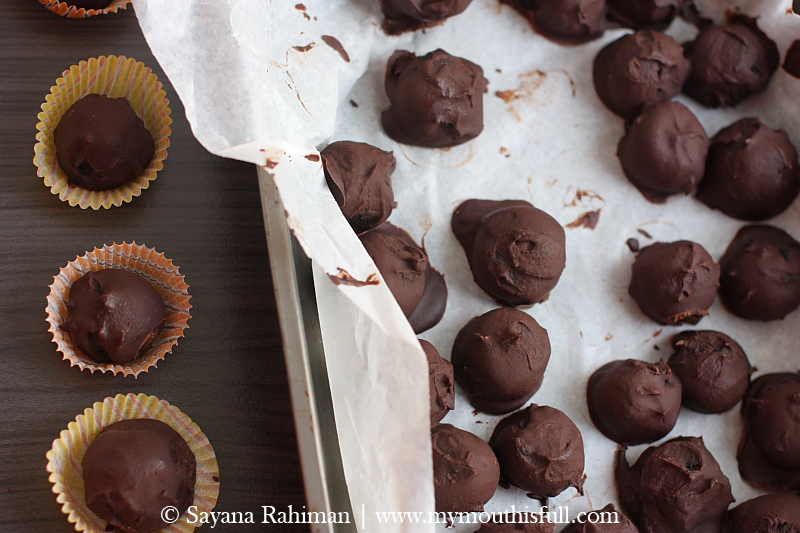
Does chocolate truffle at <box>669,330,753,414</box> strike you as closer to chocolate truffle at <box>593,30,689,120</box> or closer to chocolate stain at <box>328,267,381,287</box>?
chocolate truffle at <box>593,30,689,120</box>

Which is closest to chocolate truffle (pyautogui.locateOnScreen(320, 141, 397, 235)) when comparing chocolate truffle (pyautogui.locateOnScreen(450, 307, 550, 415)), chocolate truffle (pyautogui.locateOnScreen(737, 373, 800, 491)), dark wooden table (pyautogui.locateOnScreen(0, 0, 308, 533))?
dark wooden table (pyautogui.locateOnScreen(0, 0, 308, 533))

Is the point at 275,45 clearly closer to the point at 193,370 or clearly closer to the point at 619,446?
the point at 193,370

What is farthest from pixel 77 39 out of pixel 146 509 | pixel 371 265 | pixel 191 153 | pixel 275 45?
pixel 146 509

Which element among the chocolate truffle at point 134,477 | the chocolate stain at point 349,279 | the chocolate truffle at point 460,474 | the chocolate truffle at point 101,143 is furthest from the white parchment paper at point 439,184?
the chocolate truffle at point 134,477

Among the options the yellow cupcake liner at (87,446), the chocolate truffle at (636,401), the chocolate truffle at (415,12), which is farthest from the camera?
the chocolate truffle at (415,12)

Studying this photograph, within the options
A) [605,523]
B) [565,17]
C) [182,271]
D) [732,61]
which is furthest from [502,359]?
[732,61]

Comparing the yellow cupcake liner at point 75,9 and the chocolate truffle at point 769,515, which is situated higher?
the yellow cupcake liner at point 75,9

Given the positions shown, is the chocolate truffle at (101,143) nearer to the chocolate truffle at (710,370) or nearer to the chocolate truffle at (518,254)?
the chocolate truffle at (518,254)
